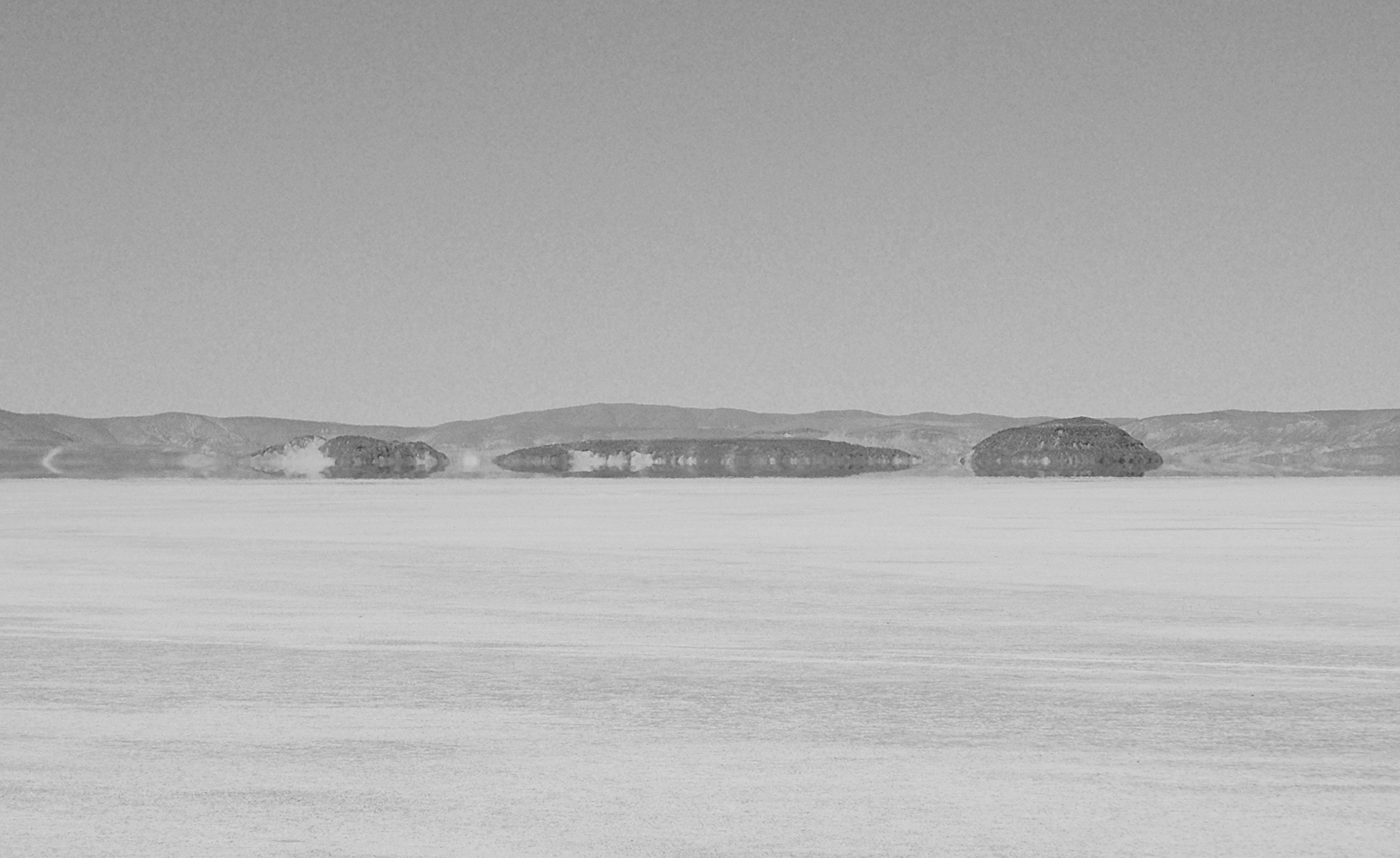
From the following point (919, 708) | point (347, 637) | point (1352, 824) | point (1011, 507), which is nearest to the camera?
point (1352, 824)

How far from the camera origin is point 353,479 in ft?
166

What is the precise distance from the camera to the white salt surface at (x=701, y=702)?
215 inches

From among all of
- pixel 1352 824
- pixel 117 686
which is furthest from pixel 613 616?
pixel 1352 824

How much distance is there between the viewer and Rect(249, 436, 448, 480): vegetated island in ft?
211

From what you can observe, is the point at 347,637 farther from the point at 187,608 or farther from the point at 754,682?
the point at 754,682

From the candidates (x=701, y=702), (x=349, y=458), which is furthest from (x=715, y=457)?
(x=701, y=702)

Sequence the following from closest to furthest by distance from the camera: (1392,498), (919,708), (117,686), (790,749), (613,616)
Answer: (790,749)
(919,708)
(117,686)
(613,616)
(1392,498)

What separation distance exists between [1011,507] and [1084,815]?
2307 cm

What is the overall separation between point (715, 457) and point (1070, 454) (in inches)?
904

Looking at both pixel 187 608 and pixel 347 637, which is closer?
pixel 347 637

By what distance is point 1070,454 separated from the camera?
213ft

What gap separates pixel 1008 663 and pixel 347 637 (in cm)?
389

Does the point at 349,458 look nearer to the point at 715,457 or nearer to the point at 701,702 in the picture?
the point at 715,457

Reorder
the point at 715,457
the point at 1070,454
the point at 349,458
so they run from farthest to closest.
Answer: the point at 715,457 → the point at 349,458 → the point at 1070,454
